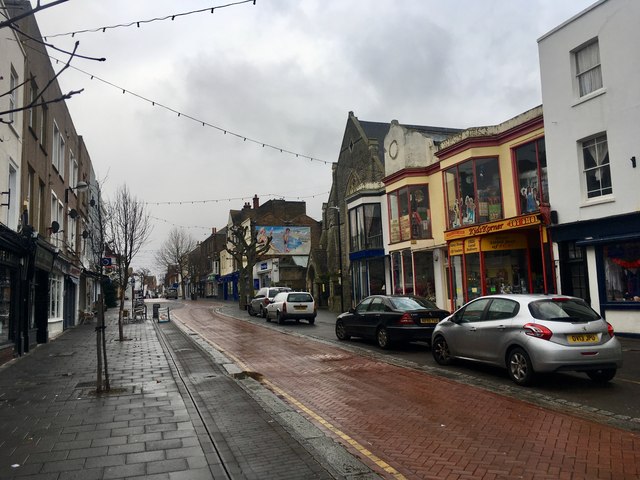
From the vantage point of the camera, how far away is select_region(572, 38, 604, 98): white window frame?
14672mm

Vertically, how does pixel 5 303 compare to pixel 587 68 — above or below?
below

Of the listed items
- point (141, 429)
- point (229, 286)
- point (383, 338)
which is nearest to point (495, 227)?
point (383, 338)

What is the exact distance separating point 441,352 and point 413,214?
1365 cm

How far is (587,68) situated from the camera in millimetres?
15000

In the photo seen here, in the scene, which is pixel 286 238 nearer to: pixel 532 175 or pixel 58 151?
pixel 58 151

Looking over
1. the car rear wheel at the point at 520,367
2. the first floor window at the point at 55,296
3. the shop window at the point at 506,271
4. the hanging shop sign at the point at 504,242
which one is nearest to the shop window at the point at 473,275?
the shop window at the point at 506,271

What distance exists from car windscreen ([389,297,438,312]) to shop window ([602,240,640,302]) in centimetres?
512

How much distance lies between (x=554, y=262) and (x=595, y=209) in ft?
7.28

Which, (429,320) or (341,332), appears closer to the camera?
(429,320)

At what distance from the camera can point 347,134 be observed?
33219 millimetres

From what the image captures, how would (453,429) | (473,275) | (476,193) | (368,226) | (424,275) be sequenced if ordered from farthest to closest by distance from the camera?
(368,226) < (424,275) < (473,275) < (476,193) < (453,429)

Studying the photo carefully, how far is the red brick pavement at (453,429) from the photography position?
4727 millimetres

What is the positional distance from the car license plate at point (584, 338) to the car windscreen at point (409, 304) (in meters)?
5.42

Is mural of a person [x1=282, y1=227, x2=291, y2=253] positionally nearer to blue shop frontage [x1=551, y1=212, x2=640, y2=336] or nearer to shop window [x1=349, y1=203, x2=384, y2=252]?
shop window [x1=349, y1=203, x2=384, y2=252]
